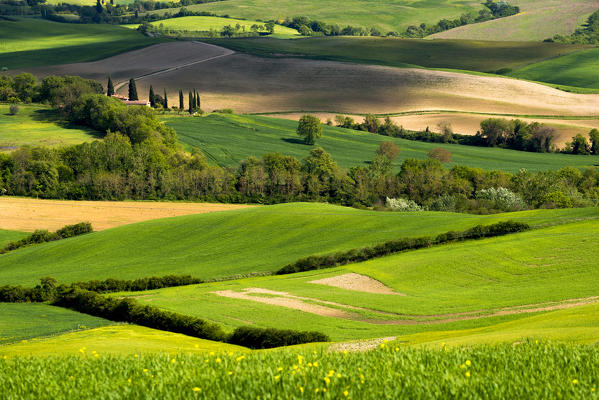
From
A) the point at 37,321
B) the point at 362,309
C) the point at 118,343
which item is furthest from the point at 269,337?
the point at 37,321

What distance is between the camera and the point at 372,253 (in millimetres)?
73438

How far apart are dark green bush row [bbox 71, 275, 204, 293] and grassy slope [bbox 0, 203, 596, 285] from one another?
9.50 feet

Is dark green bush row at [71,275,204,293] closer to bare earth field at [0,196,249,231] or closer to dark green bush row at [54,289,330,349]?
dark green bush row at [54,289,330,349]

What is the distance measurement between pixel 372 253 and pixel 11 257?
46.2 metres

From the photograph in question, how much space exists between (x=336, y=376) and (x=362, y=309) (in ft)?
119

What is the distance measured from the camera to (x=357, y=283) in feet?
205

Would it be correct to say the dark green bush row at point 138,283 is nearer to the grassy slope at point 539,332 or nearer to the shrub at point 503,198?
the grassy slope at point 539,332

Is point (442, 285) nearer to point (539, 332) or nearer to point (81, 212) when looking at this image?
point (539, 332)

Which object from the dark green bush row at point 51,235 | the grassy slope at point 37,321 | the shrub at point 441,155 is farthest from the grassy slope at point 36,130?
the grassy slope at point 37,321

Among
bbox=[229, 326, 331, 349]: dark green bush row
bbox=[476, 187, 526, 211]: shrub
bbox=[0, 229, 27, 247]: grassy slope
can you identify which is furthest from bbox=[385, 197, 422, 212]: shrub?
bbox=[229, 326, 331, 349]: dark green bush row

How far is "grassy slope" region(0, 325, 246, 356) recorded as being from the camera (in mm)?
34000

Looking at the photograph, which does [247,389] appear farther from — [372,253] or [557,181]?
[557,181]

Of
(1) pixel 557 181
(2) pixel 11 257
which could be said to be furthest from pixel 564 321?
(1) pixel 557 181

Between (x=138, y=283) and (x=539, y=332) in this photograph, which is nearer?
(x=539, y=332)
